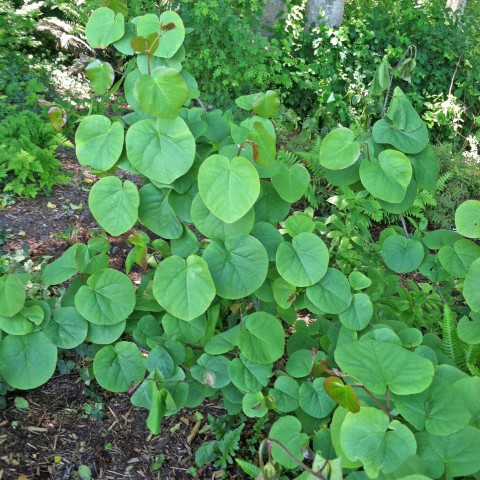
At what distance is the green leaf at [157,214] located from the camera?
151cm

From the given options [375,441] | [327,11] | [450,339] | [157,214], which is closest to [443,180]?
[450,339]

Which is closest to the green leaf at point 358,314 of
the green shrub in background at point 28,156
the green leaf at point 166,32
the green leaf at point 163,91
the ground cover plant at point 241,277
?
the ground cover plant at point 241,277

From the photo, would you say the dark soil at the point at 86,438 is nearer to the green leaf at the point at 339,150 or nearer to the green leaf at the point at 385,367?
the green leaf at the point at 339,150

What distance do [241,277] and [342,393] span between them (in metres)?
0.47

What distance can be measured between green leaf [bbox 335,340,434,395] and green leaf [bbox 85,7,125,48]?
3.38 feet

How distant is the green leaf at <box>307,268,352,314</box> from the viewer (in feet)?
4.88

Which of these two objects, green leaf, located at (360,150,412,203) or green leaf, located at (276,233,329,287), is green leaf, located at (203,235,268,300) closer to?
green leaf, located at (276,233,329,287)

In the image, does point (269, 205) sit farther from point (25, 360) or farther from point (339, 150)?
point (25, 360)

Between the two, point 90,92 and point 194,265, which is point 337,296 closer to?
point 194,265

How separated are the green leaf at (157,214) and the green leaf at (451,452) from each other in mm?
822

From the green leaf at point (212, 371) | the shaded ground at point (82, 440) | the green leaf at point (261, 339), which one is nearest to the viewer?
the green leaf at point (261, 339)

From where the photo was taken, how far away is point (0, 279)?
1562 millimetres

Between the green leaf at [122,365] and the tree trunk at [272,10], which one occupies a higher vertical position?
the tree trunk at [272,10]

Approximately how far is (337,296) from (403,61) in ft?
2.39
